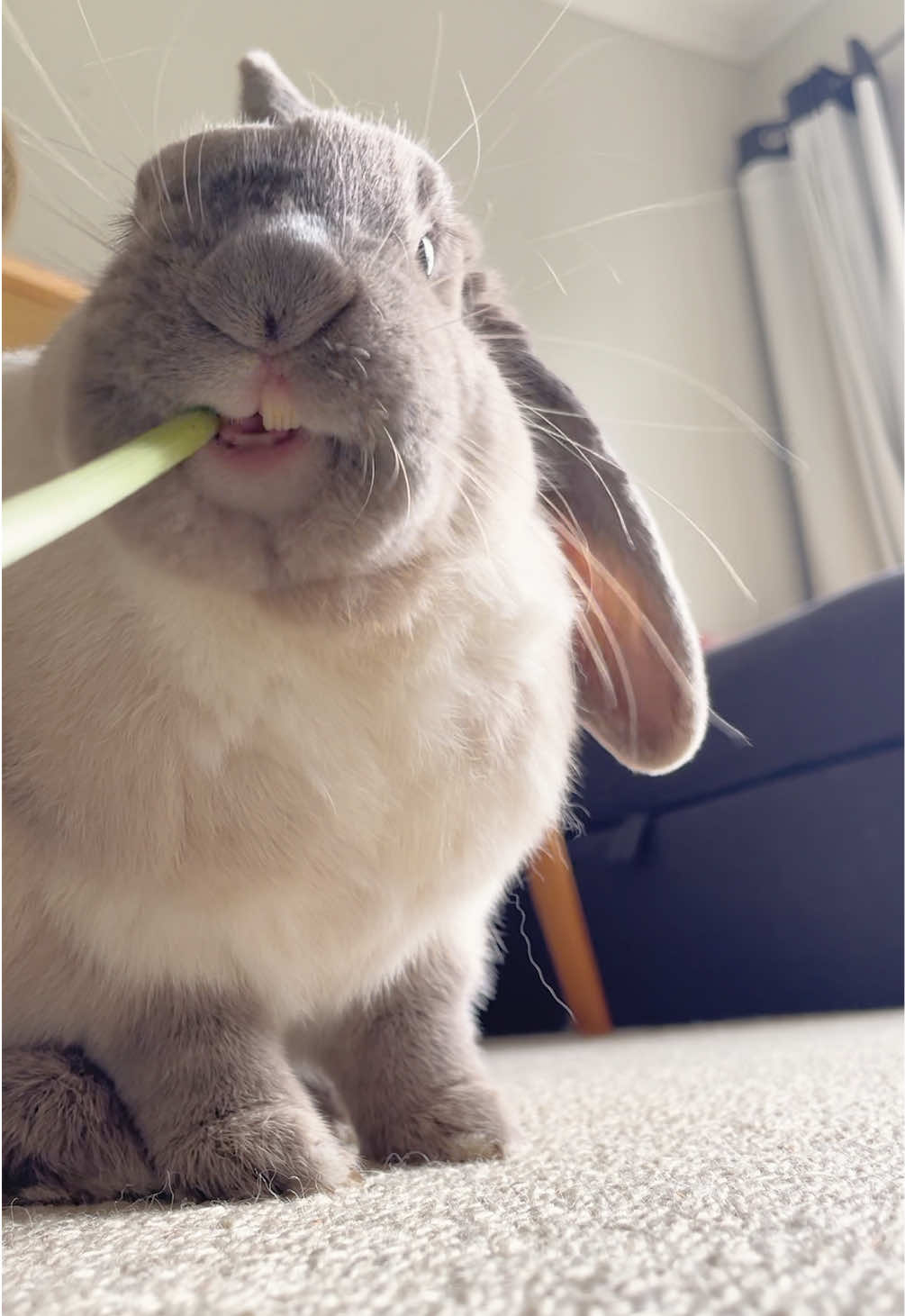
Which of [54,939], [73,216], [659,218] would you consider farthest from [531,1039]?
[659,218]

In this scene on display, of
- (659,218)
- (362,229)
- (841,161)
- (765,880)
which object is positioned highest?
(841,161)

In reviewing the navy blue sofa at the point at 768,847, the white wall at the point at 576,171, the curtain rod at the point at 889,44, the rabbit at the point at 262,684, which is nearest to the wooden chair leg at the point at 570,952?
the navy blue sofa at the point at 768,847

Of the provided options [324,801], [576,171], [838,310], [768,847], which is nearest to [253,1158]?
[324,801]

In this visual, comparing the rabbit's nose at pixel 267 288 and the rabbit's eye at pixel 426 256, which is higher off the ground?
the rabbit's eye at pixel 426 256

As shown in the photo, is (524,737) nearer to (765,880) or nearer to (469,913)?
(469,913)

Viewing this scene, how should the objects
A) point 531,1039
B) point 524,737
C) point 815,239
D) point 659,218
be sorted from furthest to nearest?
point 815,239, point 659,218, point 531,1039, point 524,737

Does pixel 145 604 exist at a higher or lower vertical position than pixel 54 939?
higher

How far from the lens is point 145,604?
0.68 meters

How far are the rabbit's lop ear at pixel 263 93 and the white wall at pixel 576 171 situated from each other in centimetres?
4

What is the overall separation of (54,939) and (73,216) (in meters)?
0.51

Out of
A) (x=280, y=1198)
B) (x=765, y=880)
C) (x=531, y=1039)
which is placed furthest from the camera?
(x=531, y=1039)

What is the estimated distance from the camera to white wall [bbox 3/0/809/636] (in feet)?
3.33

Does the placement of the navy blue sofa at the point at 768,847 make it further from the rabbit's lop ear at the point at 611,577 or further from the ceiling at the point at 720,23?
the ceiling at the point at 720,23

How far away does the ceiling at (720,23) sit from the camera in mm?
2969
